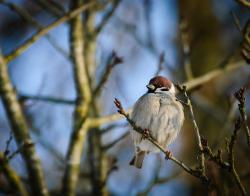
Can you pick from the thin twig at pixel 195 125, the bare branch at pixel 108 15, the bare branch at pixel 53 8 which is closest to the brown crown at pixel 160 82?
the bare branch at pixel 108 15

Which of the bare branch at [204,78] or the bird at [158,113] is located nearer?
the bird at [158,113]

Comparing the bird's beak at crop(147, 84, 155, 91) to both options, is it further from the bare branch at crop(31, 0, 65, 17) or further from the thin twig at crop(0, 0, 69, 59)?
the bare branch at crop(31, 0, 65, 17)

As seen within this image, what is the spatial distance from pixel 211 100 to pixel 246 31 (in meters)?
4.27

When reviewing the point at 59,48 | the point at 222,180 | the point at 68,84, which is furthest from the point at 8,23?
the point at 222,180

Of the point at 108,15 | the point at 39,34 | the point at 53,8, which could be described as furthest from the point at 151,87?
the point at 53,8

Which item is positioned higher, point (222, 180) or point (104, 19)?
point (104, 19)

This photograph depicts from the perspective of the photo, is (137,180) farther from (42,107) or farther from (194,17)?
(194,17)

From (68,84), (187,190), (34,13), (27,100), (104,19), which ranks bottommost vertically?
(187,190)

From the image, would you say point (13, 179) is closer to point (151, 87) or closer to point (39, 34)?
point (39, 34)

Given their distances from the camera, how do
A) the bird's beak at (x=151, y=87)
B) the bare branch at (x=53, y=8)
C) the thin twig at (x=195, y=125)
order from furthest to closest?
the bare branch at (x=53, y=8) < the bird's beak at (x=151, y=87) < the thin twig at (x=195, y=125)

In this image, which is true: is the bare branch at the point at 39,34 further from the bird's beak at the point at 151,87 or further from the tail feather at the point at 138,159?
the tail feather at the point at 138,159

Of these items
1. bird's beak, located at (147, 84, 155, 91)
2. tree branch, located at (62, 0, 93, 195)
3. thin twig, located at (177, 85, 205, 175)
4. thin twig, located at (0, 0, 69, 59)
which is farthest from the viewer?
thin twig, located at (0, 0, 69, 59)

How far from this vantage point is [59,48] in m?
4.99

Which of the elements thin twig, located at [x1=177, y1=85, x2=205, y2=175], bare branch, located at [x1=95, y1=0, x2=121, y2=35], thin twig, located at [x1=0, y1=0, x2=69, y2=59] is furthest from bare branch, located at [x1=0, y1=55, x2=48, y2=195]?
thin twig, located at [x1=177, y1=85, x2=205, y2=175]
